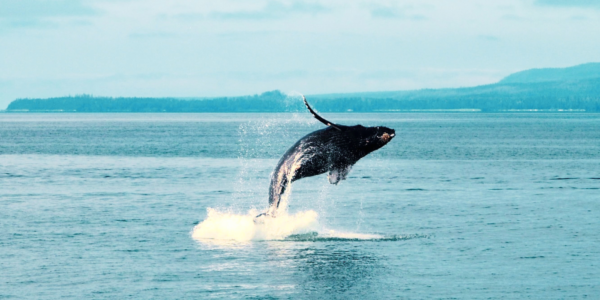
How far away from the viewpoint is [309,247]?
24.1 m

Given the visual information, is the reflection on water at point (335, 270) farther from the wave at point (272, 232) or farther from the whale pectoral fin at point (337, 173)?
the whale pectoral fin at point (337, 173)

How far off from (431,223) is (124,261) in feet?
39.6

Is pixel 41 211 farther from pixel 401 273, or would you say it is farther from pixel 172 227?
pixel 401 273

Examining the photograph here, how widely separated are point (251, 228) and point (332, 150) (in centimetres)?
629

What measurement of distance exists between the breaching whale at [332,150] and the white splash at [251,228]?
14.1ft

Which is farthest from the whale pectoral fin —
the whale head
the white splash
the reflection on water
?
the white splash

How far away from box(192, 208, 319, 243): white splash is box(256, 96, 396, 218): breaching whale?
430 centimetres

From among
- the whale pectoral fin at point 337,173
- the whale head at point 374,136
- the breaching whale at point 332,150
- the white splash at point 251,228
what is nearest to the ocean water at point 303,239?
the white splash at point 251,228

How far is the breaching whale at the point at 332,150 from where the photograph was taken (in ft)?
67.7

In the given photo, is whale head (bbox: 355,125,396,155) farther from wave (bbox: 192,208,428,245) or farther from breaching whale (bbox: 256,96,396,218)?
wave (bbox: 192,208,428,245)

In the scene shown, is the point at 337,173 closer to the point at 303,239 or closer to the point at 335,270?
the point at 335,270

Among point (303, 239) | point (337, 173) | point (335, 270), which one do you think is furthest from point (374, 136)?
point (303, 239)

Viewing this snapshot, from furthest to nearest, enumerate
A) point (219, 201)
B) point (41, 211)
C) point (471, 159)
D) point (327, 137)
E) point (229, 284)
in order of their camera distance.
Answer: point (471, 159), point (219, 201), point (41, 211), point (327, 137), point (229, 284)

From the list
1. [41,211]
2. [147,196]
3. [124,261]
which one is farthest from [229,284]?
[147,196]
